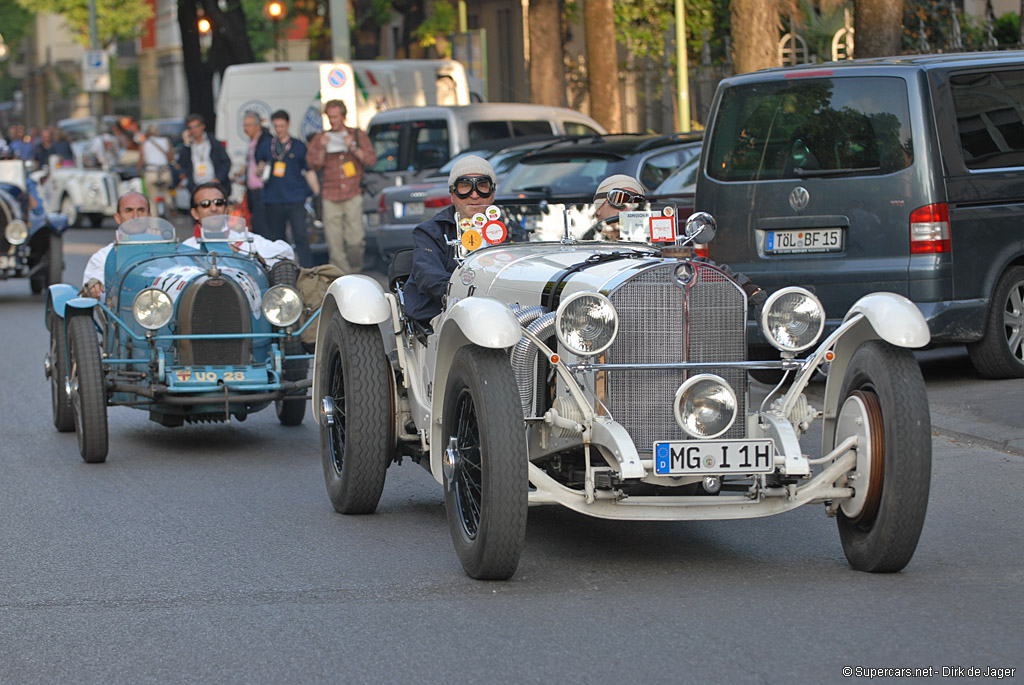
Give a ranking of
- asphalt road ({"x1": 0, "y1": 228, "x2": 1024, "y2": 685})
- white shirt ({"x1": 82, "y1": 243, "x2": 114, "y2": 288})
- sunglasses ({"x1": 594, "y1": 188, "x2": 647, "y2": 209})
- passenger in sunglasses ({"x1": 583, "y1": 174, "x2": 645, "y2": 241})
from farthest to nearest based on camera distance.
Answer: white shirt ({"x1": 82, "y1": 243, "x2": 114, "y2": 288}), sunglasses ({"x1": 594, "y1": 188, "x2": 647, "y2": 209}), passenger in sunglasses ({"x1": 583, "y1": 174, "x2": 645, "y2": 241}), asphalt road ({"x1": 0, "y1": 228, "x2": 1024, "y2": 685})

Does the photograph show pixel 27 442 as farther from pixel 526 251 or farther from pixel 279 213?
pixel 279 213

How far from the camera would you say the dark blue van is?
385 inches

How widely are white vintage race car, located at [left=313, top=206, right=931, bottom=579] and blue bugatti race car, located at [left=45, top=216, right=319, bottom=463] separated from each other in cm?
294

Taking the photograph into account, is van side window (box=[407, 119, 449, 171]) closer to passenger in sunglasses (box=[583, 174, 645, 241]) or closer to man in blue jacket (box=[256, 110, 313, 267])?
man in blue jacket (box=[256, 110, 313, 267])

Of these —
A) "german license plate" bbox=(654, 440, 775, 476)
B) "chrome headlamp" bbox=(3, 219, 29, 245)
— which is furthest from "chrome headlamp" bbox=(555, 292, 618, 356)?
"chrome headlamp" bbox=(3, 219, 29, 245)

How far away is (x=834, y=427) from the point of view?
20.4 ft

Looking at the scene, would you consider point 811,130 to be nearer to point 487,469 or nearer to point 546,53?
point 487,469

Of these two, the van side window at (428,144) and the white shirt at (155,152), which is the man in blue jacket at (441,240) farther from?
the white shirt at (155,152)

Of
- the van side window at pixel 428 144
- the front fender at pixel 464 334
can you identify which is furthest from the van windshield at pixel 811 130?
the van side window at pixel 428 144

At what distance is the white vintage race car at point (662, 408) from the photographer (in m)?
5.64

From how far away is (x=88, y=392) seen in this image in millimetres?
8703

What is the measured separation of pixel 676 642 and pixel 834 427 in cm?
152

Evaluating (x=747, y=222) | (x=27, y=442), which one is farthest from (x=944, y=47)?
(x=27, y=442)

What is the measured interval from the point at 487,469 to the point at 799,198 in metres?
5.17
